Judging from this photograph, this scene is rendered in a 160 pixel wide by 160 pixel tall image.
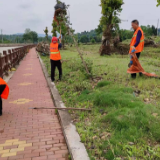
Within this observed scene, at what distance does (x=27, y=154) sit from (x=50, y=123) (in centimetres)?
105

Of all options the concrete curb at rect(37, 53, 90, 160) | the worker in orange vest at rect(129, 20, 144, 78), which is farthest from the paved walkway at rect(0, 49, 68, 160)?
the worker in orange vest at rect(129, 20, 144, 78)

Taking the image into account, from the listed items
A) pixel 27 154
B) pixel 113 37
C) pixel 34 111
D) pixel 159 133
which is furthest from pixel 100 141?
pixel 113 37

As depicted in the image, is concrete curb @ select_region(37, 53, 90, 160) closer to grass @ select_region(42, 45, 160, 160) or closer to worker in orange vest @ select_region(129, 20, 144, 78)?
grass @ select_region(42, 45, 160, 160)

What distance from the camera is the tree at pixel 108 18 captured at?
578 inches

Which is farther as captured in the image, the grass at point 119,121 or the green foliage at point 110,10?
the green foliage at point 110,10

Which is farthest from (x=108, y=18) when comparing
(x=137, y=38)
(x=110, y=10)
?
(x=137, y=38)

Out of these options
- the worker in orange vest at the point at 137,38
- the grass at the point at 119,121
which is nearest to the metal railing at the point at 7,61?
the grass at the point at 119,121

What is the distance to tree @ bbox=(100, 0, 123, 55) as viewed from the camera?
48.2 ft

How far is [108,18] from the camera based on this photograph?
15.7 metres

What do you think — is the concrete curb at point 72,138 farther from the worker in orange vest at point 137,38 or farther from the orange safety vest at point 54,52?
the orange safety vest at point 54,52

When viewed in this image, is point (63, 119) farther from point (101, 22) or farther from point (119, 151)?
point (101, 22)

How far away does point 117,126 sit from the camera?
3205 millimetres

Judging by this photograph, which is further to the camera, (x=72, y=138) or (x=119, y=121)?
(x=119, y=121)

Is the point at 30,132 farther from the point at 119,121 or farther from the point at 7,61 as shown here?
the point at 7,61
